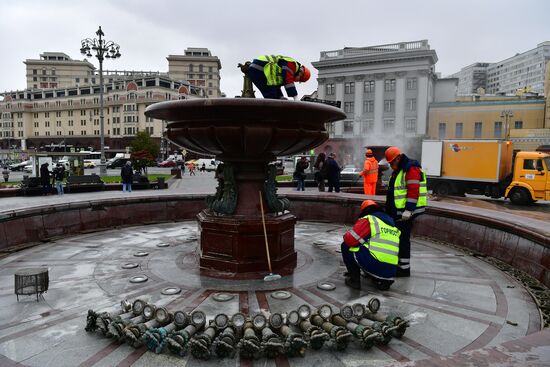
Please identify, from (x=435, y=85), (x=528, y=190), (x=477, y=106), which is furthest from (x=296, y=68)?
(x=435, y=85)

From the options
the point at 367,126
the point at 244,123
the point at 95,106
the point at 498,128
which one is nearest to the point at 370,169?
the point at 244,123

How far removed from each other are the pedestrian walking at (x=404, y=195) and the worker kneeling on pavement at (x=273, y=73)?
1.83 m

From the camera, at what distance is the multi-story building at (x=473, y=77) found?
13612 centimetres

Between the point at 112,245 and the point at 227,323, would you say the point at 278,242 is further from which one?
the point at 112,245

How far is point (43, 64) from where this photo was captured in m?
108

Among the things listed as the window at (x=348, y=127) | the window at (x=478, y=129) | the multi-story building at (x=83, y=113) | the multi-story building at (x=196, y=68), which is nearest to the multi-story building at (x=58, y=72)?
the multi-story building at (x=83, y=113)

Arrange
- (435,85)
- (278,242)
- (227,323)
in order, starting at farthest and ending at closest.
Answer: (435,85) → (278,242) → (227,323)

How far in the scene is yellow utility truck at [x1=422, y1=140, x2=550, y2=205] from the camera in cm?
1695

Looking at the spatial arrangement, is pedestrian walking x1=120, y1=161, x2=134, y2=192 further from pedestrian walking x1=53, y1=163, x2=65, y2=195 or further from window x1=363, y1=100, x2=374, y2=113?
window x1=363, y1=100, x2=374, y2=113

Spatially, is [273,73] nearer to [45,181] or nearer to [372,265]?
[372,265]

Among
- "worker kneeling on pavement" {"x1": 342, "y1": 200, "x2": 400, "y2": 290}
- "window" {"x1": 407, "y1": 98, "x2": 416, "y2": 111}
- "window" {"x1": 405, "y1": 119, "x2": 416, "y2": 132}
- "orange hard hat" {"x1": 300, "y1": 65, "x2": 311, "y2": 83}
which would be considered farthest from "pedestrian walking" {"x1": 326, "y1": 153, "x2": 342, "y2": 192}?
"window" {"x1": 407, "y1": 98, "x2": 416, "y2": 111}

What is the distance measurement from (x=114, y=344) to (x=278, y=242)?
275 centimetres

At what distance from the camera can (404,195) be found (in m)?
5.50

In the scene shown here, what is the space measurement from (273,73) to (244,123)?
1035mm
